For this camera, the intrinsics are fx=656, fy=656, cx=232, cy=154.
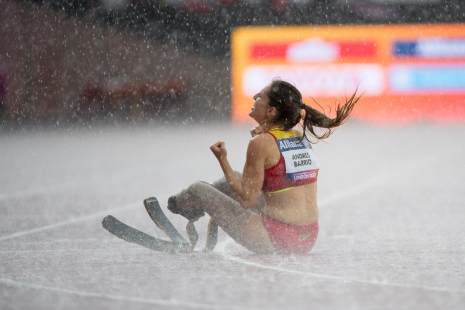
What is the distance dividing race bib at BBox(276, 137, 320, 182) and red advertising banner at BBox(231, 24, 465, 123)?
2217cm

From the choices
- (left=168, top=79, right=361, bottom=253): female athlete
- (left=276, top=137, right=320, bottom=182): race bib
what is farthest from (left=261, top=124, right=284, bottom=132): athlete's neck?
(left=276, top=137, right=320, bottom=182): race bib

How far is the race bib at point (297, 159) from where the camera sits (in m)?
4.16

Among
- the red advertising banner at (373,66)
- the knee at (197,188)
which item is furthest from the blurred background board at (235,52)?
the knee at (197,188)

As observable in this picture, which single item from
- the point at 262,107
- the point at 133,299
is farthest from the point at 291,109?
the point at 133,299

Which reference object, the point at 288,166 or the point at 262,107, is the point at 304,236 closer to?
the point at 288,166

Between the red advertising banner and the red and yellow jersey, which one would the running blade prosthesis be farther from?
the red advertising banner

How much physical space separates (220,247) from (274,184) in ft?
3.53

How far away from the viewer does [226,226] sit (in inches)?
172

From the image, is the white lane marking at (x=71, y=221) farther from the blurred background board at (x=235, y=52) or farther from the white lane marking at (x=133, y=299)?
the blurred background board at (x=235, y=52)

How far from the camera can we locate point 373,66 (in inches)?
1037

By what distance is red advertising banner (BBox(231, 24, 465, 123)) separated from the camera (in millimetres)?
26328

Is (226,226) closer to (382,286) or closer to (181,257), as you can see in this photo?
(181,257)

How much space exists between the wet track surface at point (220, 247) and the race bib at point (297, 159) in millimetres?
578

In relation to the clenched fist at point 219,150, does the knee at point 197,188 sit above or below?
below
